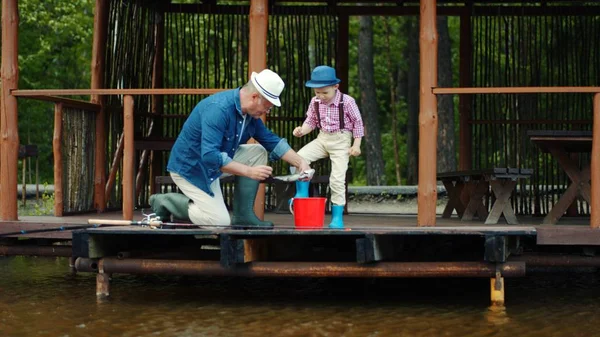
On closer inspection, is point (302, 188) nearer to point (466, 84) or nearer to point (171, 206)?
point (171, 206)

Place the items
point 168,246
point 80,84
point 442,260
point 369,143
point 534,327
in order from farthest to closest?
point 80,84
point 369,143
point 168,246
point 442,260
point 534,327

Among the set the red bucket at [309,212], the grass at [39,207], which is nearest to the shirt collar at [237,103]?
the red bucket at [309,212]

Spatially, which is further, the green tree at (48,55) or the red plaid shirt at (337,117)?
the green tree at (48,55)

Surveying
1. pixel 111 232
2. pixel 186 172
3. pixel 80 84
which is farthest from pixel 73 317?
pixel 80 84

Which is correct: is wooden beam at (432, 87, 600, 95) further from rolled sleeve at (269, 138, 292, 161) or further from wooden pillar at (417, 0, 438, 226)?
rolled sleeve at (269, 138, 292, 161)

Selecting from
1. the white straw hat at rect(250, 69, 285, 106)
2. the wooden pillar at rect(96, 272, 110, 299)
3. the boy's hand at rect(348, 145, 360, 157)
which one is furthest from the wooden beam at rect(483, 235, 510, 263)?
the wooden pillar at rect(96, 272, 110, 299)

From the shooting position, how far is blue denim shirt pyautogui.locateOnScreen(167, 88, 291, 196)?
8.30 metres

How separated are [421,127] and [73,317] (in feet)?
11.1

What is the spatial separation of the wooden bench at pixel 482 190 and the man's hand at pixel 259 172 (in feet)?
7.85

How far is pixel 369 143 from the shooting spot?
974 inches

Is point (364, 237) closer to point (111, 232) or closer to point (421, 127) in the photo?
point (421, 127)

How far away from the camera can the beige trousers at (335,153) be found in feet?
30.2

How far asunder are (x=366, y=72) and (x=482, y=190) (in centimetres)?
1533

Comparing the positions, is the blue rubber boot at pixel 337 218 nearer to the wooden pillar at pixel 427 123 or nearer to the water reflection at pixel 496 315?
the wooden pillar at pixel 427 123
